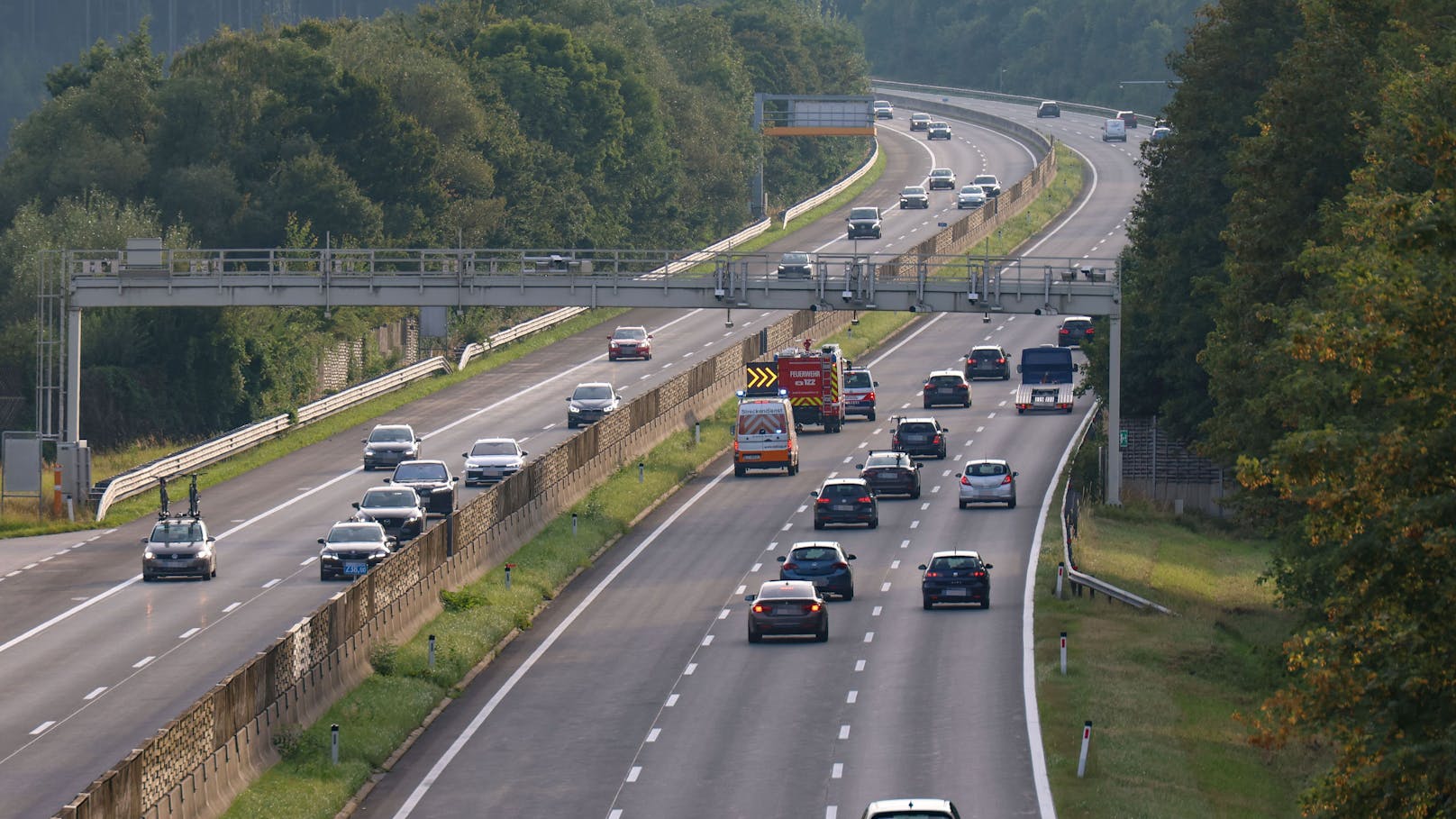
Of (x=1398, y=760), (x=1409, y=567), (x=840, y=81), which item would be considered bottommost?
(x=1398, y=760)

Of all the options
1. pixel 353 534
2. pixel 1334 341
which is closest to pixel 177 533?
pixel 353 534

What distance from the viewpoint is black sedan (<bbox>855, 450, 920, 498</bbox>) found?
2562 inches

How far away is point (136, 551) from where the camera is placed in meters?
56.7

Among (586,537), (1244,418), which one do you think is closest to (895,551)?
(586,537)

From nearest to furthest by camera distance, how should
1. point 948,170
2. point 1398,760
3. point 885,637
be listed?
point 1398,760 → point 885,637 → point 948,170

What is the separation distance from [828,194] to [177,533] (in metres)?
103

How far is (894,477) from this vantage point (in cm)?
6500

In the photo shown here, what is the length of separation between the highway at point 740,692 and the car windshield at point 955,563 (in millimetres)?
1048

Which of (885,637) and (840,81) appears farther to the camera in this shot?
(840,81)

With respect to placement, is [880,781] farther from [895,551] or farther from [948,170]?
[948,170]

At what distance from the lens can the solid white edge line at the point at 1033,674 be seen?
106 ft

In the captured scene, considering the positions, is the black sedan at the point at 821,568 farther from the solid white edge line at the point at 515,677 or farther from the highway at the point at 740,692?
the solid white edge line at the point at 515,677

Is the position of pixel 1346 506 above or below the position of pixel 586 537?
above

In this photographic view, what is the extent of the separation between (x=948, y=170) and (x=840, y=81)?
37.2 metres
